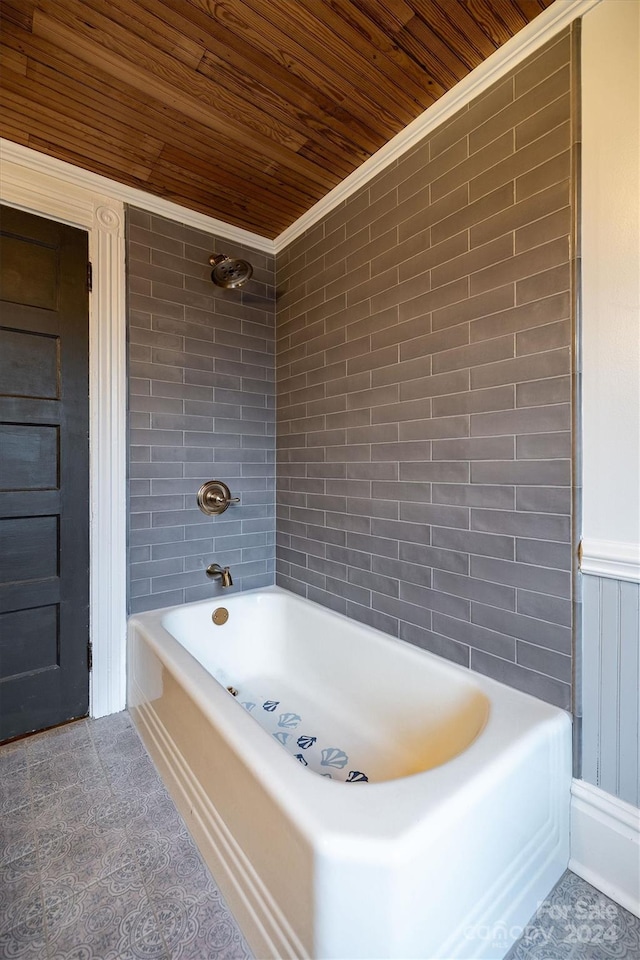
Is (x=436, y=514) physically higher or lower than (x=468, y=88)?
lower

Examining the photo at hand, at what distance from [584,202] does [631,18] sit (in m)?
0.44

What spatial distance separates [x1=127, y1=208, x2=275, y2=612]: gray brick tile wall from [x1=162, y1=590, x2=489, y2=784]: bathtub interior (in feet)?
0.74

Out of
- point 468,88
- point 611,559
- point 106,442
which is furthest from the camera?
point 106,442

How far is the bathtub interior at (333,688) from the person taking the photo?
1.43 meters

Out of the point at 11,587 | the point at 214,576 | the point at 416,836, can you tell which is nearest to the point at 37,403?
the point at 11,587

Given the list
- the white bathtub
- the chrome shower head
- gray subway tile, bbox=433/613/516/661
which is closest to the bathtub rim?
the white bathtub

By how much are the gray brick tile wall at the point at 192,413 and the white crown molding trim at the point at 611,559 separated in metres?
1.68

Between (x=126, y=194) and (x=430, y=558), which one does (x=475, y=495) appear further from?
(x=126, y=194)

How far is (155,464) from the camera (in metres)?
2.05

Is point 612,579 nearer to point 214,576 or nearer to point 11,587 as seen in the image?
point 214,576

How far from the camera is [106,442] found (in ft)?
6.23

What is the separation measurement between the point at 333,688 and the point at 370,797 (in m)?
1.02

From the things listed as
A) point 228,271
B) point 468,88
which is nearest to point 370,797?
point 468,88

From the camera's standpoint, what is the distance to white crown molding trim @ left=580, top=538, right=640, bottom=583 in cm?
108
